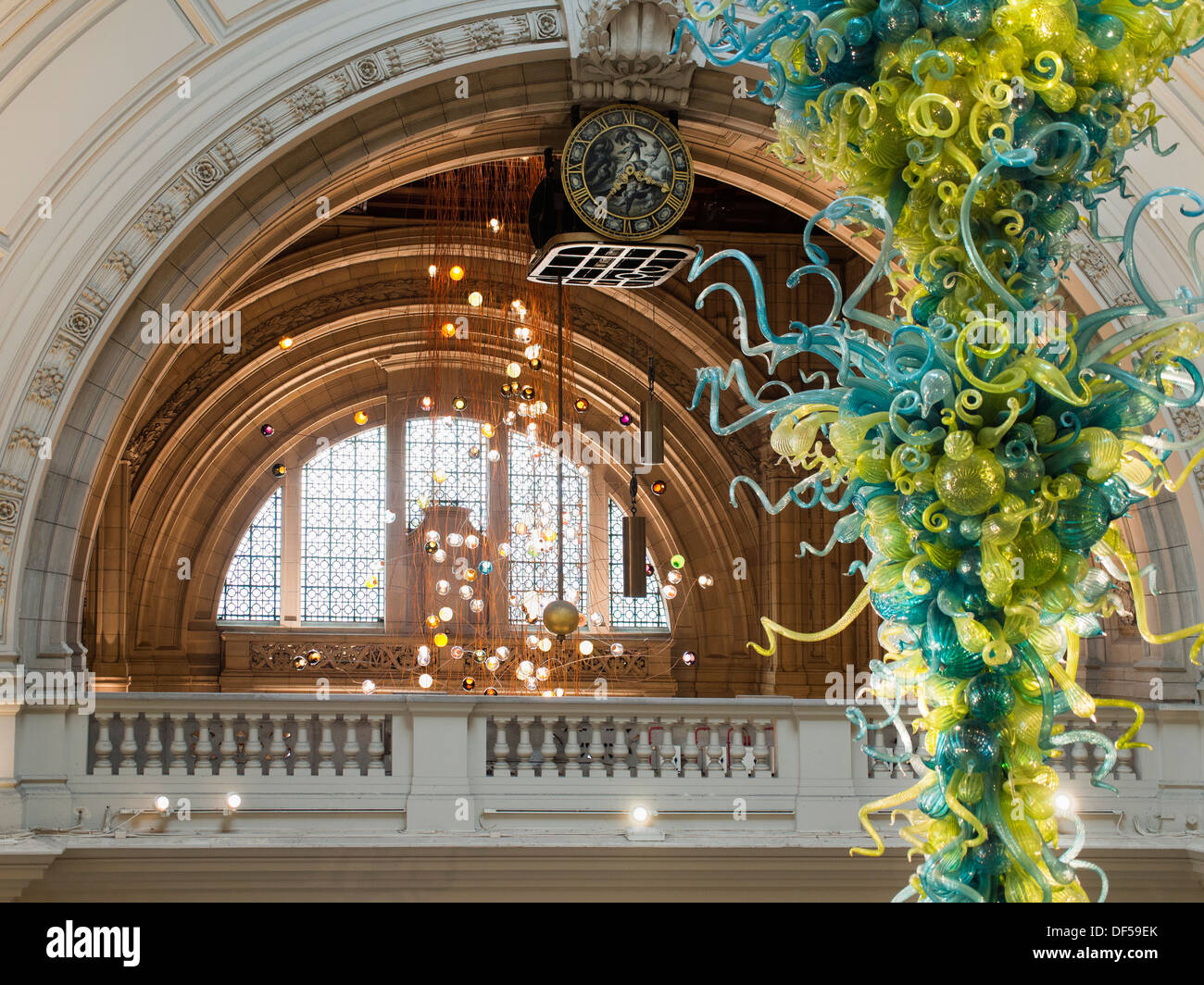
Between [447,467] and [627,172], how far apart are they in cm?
971

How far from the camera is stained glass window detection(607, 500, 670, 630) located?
673 inches

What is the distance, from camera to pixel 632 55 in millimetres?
7855

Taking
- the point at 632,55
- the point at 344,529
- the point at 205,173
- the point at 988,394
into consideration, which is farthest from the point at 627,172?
the point at 344,529

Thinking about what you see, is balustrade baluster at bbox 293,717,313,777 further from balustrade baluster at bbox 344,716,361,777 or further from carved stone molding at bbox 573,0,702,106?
carved stone molding at bbox 573,0,702,106

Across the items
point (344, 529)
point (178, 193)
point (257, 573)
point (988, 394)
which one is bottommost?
point (988, 394)

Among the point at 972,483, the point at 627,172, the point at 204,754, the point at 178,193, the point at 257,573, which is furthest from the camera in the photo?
the point at 257,573

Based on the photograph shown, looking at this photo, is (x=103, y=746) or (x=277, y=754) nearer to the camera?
(x=103, y=746)

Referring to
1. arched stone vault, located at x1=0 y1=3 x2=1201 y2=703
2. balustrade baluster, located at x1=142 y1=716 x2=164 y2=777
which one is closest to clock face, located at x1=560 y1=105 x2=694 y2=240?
arched stone vault, located at x1=0 y1=3 x2=1201 y2=703

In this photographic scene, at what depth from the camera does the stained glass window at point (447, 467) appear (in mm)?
16828

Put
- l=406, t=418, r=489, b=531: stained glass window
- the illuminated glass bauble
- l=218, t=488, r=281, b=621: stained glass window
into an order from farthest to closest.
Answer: l=406, t=418, r=489, b=531: stained glass window, l=218, t=488, r=281, b=621: stained glass window, the illuminated glass bauble

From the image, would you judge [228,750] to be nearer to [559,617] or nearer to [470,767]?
[470,767]

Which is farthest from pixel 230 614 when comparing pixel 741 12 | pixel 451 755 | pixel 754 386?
pixel 741 12

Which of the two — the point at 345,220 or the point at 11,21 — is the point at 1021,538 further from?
the point at 345,220

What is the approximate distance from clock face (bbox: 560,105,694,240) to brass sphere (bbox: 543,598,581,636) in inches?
109
